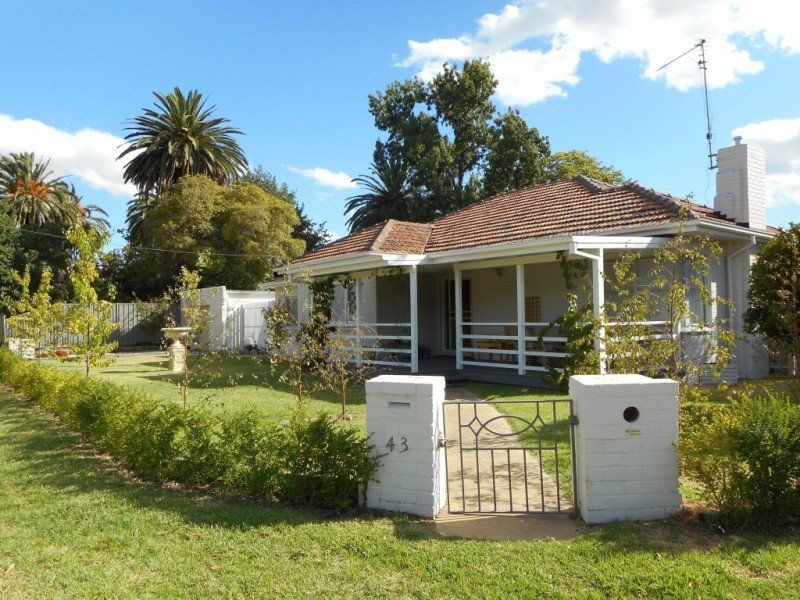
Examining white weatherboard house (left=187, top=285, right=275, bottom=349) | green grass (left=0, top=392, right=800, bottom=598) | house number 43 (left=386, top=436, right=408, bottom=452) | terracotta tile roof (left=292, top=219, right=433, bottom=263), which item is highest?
terracotta tile roof (left=292, top=219, right=433, bottom=263)

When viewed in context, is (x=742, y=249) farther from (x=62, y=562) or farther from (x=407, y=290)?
(x=62, y=562)

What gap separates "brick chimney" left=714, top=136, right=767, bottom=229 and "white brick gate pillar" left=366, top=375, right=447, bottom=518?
1117cm

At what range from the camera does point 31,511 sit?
207 inches

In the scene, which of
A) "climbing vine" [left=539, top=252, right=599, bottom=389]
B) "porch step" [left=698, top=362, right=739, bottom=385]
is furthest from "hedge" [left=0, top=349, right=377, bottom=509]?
"porch step" [left=698, top=362, right=739, bottom=385]

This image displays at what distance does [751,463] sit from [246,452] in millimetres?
4257

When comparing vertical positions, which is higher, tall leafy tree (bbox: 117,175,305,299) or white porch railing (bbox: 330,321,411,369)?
tall leafy tree (bbox: 117,175,305,299)

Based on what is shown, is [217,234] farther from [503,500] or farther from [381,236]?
[503,500]

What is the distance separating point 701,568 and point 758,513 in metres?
1.03

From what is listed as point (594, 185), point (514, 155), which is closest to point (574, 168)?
point (514, 155)

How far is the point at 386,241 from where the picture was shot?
48.8 feet

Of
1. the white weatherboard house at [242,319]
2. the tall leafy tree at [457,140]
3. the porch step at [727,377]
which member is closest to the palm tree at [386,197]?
the tall leafy tree at [457,140]

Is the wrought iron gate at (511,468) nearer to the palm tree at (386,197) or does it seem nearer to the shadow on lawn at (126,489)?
the shadow on lawn at (126,489)

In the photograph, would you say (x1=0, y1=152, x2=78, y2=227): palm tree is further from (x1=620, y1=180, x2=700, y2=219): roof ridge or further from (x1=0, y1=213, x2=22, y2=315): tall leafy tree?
(x1=620, y1=180, x2=700, y2=219): roof ridge

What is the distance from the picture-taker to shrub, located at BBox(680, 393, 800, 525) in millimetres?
4234
